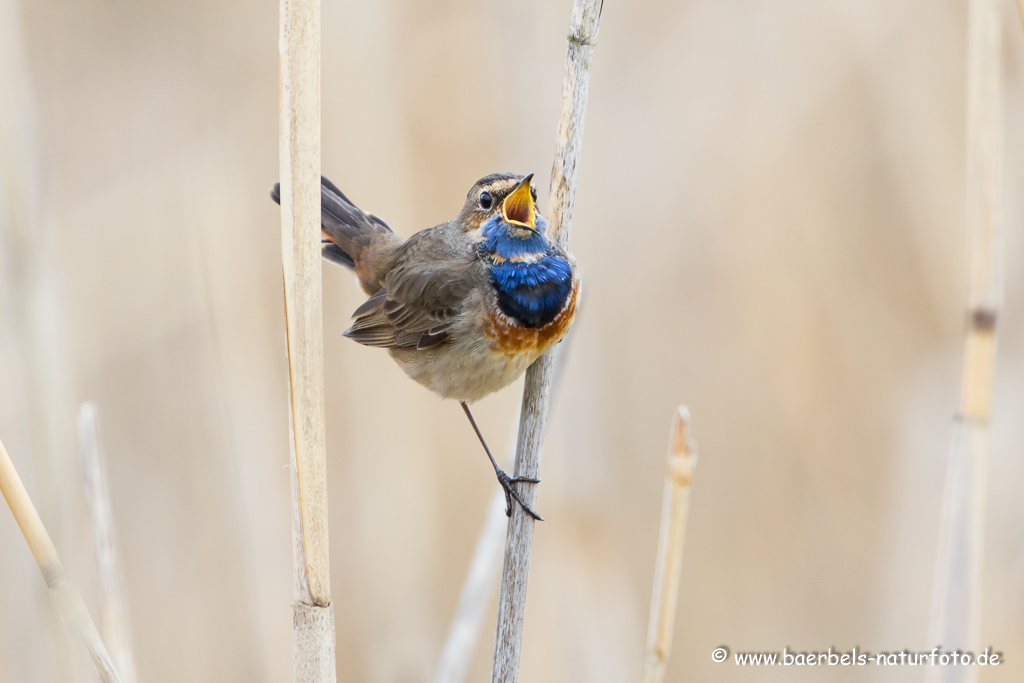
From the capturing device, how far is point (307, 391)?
1489 millimetres

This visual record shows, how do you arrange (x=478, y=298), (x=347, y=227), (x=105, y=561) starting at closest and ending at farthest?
(x=105, y=561), (x=478, y=298), (x=347, y=227)

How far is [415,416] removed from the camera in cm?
317

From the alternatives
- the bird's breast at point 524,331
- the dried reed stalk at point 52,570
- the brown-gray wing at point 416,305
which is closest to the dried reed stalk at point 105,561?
the dried reed stalk at point 52,570

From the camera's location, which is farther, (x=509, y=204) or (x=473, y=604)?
(x=473, y=604)

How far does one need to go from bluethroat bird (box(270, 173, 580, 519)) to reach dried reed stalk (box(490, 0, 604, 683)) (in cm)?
8

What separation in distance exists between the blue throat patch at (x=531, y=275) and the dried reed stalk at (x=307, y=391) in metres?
0.73

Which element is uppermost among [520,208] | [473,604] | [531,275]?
[520,208]

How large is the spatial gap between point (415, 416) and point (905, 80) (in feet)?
7.42

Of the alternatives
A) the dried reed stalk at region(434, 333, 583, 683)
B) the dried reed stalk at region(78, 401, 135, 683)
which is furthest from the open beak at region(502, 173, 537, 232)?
the dried reed stalk at region(78, 401, 135, 683)

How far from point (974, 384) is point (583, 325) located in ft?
4.05

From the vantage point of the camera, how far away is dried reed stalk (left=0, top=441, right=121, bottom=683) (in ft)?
4.56

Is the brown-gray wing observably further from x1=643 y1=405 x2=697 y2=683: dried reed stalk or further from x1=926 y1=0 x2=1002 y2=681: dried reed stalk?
x1=926 y1=0 x2=1002 y2=681: dried reed stalk

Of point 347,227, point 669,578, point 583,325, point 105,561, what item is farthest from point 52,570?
point 583,325

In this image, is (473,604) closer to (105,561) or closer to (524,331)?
(524,331)
